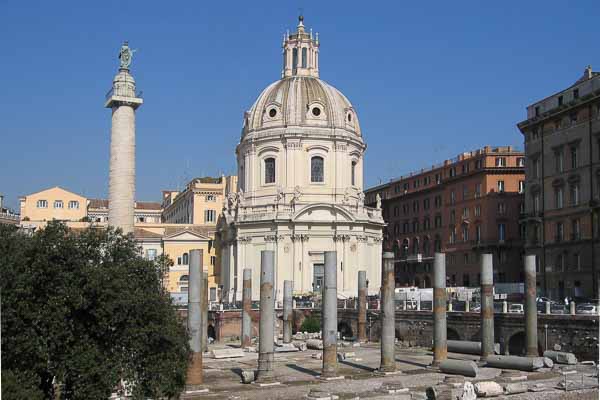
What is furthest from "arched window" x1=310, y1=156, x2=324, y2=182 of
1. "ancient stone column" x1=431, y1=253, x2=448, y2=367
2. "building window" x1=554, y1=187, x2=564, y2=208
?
"ancient stone column" x1=431, y1=253, x2=448, y2=367

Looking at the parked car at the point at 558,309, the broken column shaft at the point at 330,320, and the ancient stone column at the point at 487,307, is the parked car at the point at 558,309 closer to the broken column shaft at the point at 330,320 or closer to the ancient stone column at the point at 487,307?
the ancient stone column at the point at 487,307

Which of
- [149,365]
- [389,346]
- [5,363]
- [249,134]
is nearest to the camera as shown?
[5,363]

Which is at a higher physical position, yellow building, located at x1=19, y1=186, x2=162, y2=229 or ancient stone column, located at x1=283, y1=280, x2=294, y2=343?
yellow building, located at x1=19, y1=186, x2=162, y2=229

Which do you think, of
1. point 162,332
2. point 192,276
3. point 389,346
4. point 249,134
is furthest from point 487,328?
point 249,134

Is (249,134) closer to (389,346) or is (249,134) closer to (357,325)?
(357,325)

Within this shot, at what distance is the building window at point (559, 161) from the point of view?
61756 millimetres

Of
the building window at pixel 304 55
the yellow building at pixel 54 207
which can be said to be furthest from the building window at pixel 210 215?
the building window at pixel 304 55

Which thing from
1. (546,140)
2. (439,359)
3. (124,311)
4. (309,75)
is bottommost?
(439,359)

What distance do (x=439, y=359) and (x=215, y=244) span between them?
48711 mm

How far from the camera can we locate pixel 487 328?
41.4 metres

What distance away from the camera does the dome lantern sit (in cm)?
8250

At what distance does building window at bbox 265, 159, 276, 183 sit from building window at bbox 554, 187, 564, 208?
2599 centimetres

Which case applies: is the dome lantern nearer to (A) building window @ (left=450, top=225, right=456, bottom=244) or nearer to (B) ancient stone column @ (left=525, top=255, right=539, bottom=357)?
(A) building window @ (left=450, top=225, right=456, bottom=244)

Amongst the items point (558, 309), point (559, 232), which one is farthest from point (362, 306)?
point (559, 232)
